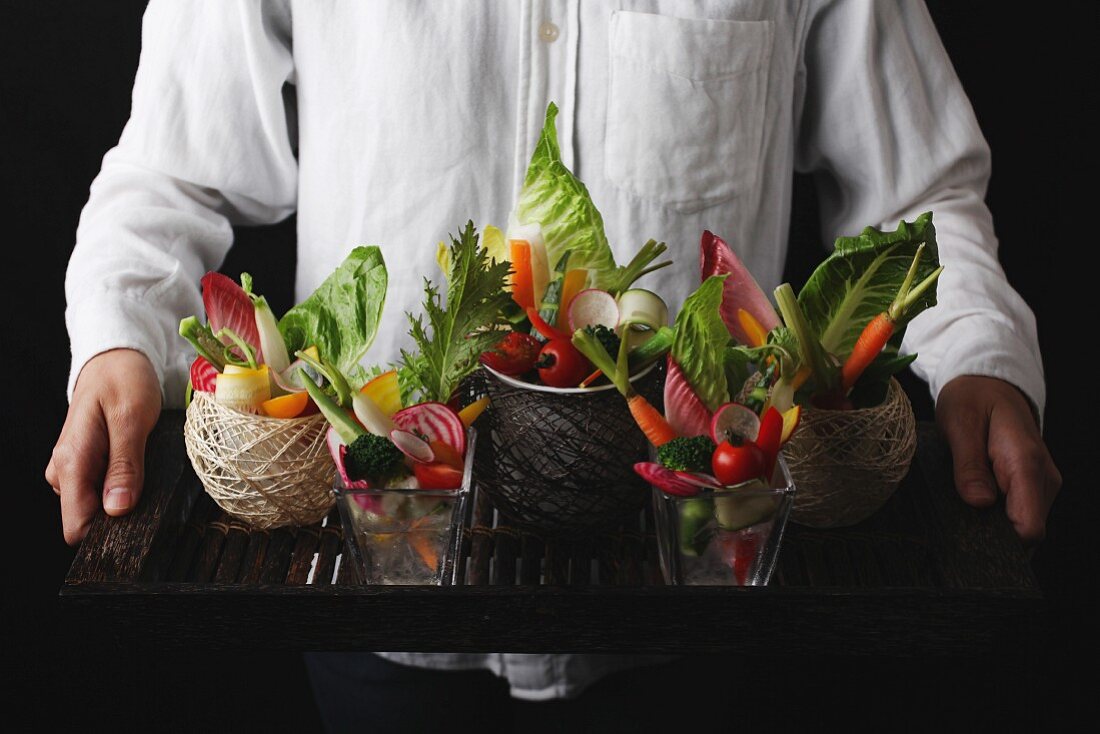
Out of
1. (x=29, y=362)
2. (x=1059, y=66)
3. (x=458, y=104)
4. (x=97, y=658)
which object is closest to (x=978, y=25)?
(x=1059, y=66)

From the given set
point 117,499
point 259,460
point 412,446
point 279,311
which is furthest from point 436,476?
point 279,311

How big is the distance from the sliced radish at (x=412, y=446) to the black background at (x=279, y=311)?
0.79 m

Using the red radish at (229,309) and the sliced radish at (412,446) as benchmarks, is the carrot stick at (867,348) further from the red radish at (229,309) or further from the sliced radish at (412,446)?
the red radish at (229,309)

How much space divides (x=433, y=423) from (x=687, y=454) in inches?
5.8

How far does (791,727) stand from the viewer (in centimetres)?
151

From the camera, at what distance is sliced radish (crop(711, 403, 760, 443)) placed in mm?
633

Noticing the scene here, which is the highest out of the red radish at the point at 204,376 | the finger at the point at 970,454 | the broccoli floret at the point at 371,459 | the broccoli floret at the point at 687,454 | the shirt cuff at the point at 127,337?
the broccoli floret at the point at 687,454

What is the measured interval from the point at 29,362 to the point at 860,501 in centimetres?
105

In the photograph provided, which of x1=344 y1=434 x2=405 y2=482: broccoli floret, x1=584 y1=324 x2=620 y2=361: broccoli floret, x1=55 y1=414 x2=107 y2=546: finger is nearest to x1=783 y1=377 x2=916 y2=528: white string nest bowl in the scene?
x1=584 y1=324 x2=620 y2=361: broccoli floret

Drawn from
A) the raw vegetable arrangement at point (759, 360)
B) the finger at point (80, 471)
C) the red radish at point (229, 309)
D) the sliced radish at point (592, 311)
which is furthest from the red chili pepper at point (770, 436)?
the finger at point (80, 471)

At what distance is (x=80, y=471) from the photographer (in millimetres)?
748

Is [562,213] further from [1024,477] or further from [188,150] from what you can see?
[188,150]

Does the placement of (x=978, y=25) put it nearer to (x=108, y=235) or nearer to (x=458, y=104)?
(x=458, y=104)

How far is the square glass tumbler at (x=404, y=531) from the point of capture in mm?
629
